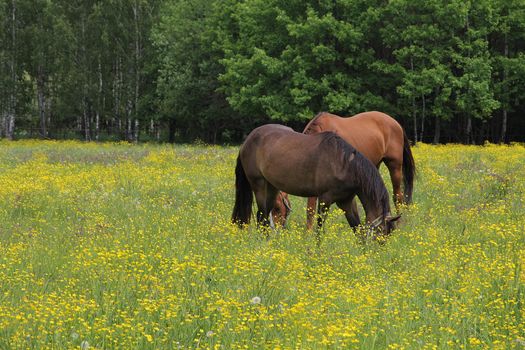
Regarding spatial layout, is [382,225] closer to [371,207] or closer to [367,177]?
[371,207]

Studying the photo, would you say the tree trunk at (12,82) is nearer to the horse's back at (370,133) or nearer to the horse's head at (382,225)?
the horse's back at (370,133)

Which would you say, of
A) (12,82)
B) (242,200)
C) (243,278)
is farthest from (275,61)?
(243,278)

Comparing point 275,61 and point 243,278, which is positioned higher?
point 275,61

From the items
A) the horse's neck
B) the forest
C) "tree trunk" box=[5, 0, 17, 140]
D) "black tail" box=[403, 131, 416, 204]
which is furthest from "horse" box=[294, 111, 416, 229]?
"tree trunk" box=[5, 0, 17, 140]

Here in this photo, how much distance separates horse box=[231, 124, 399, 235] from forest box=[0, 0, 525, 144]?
81.8 ft

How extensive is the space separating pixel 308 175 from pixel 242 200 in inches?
59.7

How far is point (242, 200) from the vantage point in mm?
9133

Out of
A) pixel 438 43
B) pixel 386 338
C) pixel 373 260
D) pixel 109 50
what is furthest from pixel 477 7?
pixel 386 338

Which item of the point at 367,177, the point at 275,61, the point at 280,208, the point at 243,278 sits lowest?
the point at 243,278

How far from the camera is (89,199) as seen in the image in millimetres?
11023

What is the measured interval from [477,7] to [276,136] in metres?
29.2

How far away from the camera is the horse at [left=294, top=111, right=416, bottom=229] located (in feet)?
33.1

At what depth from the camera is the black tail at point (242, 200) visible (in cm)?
901

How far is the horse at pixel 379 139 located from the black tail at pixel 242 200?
153cm
